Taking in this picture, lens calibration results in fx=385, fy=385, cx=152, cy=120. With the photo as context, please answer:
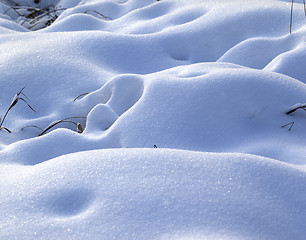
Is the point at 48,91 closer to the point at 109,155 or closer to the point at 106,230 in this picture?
the point at 109,155

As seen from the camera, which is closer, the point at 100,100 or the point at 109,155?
the point at 109,155

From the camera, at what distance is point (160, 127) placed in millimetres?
1331

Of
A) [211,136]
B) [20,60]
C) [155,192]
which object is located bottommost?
[211,136]

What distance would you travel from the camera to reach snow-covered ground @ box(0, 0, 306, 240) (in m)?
0.87

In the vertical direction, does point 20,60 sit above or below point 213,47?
above

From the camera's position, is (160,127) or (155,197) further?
(160,127)

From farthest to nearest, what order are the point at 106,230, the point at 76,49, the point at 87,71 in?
1. the point at 76,49
2. the point at 87,71
3. the point at 106,230

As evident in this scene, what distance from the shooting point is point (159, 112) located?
1375 mm

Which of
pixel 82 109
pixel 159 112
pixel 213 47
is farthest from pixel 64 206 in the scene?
pixel 213 47

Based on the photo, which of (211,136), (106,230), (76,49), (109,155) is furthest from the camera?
(76,49)

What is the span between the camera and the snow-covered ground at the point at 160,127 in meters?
0.87

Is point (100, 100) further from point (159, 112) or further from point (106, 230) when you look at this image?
point (106, 230)

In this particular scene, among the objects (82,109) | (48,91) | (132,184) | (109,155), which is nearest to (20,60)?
(48,91)

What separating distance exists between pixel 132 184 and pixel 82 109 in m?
0.78
